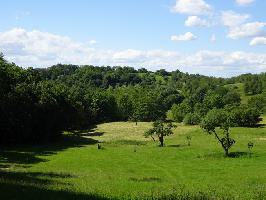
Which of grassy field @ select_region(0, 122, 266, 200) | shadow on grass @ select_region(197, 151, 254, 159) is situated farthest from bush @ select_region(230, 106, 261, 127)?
shadow on grass @ select_region(197, 151, 254, 159)

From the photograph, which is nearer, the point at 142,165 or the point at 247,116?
the point at 142,165

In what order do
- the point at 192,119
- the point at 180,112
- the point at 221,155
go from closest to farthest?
the point at 221,155, the point at 192,119, the point at 180,112

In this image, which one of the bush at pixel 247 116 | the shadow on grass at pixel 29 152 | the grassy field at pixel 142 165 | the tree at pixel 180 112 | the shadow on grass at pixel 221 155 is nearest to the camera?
the grassy field at pixel 142 165

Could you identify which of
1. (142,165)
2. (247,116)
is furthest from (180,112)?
(142,165)

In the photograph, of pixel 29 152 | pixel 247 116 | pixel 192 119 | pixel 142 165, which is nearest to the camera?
pixel 142 165

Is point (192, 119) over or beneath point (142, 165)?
over

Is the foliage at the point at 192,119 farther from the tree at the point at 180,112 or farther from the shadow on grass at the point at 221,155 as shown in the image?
the shadow on grass at the point at 221,155

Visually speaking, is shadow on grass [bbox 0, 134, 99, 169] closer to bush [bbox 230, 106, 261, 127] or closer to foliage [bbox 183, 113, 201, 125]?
bush [bbox 230, 106, 261, 127]

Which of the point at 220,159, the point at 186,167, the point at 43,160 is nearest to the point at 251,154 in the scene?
the point at 220,159

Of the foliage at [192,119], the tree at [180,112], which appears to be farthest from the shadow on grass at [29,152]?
the tree at [180,112]

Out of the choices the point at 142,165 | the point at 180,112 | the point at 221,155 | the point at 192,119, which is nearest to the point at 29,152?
the point at 142,165

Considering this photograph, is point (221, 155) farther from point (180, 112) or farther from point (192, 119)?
point (180, 112)

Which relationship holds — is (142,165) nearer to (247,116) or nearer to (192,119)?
(247,116)

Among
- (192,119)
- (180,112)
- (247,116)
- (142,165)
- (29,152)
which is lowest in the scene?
(142,165)
